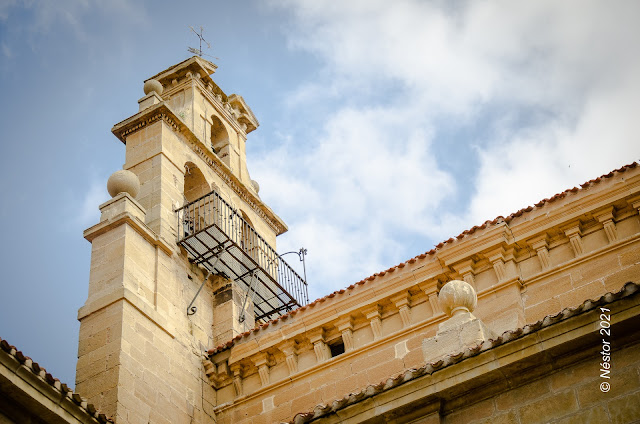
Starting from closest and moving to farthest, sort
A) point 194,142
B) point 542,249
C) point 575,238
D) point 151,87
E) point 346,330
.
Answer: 1. point 575,238
2. point 542,249
3. point 346,330
4. point 194,142
5. point 151,87

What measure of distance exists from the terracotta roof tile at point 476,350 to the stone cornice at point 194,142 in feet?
34.2

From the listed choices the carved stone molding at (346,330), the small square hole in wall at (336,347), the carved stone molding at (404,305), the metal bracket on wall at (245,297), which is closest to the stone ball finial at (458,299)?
the carved stone molding at (404,305)

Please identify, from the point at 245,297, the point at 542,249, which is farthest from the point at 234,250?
the point at 542,249

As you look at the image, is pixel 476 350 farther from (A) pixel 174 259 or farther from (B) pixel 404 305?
(A) pixel 174 259

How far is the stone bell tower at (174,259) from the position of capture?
51.0ft

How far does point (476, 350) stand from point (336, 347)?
6124 mm

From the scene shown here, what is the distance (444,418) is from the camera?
1065 cm

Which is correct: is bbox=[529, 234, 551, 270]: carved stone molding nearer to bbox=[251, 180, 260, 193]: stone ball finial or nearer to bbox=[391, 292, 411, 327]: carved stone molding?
bbox=[391, 292, 411, 327]: carved stone molding

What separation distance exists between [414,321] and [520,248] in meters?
1.97

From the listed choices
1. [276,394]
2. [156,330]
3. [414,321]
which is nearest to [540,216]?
[414,321]

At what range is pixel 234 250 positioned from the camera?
19.1 meters

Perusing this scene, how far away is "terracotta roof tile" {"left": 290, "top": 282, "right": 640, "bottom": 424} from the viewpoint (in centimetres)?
1015

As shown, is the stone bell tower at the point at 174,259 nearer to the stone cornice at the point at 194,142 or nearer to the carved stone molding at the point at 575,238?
the stone cornice at the point at 194,142

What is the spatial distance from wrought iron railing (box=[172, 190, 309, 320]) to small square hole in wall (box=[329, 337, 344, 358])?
3.21 metres
